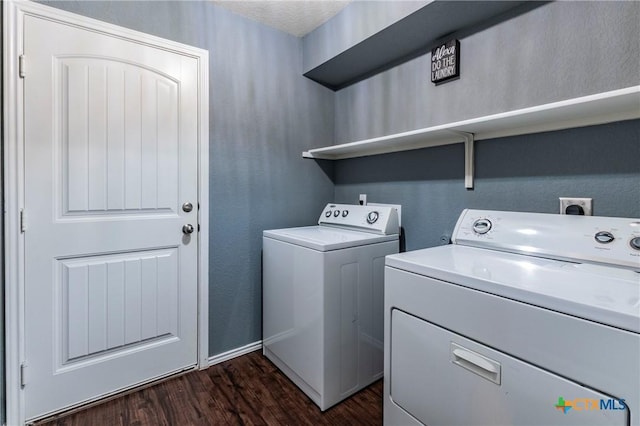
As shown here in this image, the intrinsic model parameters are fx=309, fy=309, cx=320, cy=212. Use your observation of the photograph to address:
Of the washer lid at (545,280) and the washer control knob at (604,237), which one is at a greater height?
the washer control knob at (604,237)

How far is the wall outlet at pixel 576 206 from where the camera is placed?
1.26m

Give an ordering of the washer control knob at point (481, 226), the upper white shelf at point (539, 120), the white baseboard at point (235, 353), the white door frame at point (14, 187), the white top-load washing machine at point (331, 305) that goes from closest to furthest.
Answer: the upper white shelf at point (539, 120) → the white door frame at point (14, 187) → the washer control knob at point (481, 226) → the white top-load washing machine at point (331, 305) → the white baseboard at point (235, 353)

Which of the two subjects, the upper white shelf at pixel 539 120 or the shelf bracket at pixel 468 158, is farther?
the shelf bracket at pixel 468 158

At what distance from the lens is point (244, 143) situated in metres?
2.07

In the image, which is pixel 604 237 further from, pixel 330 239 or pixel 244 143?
pixel 244 143

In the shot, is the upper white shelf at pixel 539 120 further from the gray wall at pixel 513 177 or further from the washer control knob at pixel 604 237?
the washer control knob at pixel 604 237

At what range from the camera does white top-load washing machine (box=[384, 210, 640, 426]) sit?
74 cm

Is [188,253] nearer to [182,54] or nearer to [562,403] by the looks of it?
[182,54]

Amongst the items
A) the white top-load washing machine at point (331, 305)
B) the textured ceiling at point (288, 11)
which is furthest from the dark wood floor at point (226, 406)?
the textured ceiling at point (288, 11)

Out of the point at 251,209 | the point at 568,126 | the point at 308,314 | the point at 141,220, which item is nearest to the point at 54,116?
the point at 141,220

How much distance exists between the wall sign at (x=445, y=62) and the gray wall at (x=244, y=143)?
96 cm

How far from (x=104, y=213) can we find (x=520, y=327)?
1882 millimetres

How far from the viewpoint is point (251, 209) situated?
6.92ft

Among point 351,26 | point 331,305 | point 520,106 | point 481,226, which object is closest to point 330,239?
point 331,305
